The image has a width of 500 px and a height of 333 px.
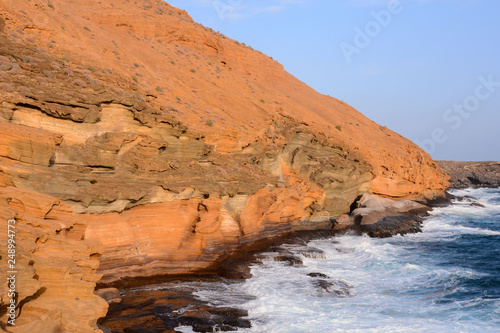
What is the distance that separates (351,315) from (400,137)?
121ft

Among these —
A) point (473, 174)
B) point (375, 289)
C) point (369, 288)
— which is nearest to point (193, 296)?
point (369, 288)

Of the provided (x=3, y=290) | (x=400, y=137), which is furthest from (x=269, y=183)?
(x=400, y=137)

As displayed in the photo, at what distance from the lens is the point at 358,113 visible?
50.2 meters

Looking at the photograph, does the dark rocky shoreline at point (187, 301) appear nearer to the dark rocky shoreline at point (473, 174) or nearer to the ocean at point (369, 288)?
the ocean at point (369, 288)

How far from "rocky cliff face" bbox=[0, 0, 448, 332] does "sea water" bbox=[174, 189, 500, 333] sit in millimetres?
2849

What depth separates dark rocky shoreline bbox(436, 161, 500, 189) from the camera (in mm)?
72812

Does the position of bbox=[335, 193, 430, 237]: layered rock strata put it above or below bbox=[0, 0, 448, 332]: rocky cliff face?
below

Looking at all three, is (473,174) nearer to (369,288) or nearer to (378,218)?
(378,218)

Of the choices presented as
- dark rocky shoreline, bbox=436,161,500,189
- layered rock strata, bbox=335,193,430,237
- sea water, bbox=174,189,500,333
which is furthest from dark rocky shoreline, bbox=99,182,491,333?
dark rocky shoreline, bbox=436,161,500,189

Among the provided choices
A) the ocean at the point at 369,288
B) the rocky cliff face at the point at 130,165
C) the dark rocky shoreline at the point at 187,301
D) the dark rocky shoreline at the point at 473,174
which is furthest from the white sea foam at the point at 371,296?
the dark rocky shoreline at the point at 473,174

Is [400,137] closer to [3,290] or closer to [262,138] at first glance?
[262,138]

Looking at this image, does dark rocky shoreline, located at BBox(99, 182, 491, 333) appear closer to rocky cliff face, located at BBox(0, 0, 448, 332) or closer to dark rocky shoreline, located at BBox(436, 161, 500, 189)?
rocky cliff face, located at BBox(0, 0, 448, 332)

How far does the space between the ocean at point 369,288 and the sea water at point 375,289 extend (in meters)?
0.03

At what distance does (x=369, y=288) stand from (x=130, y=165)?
1074cm
